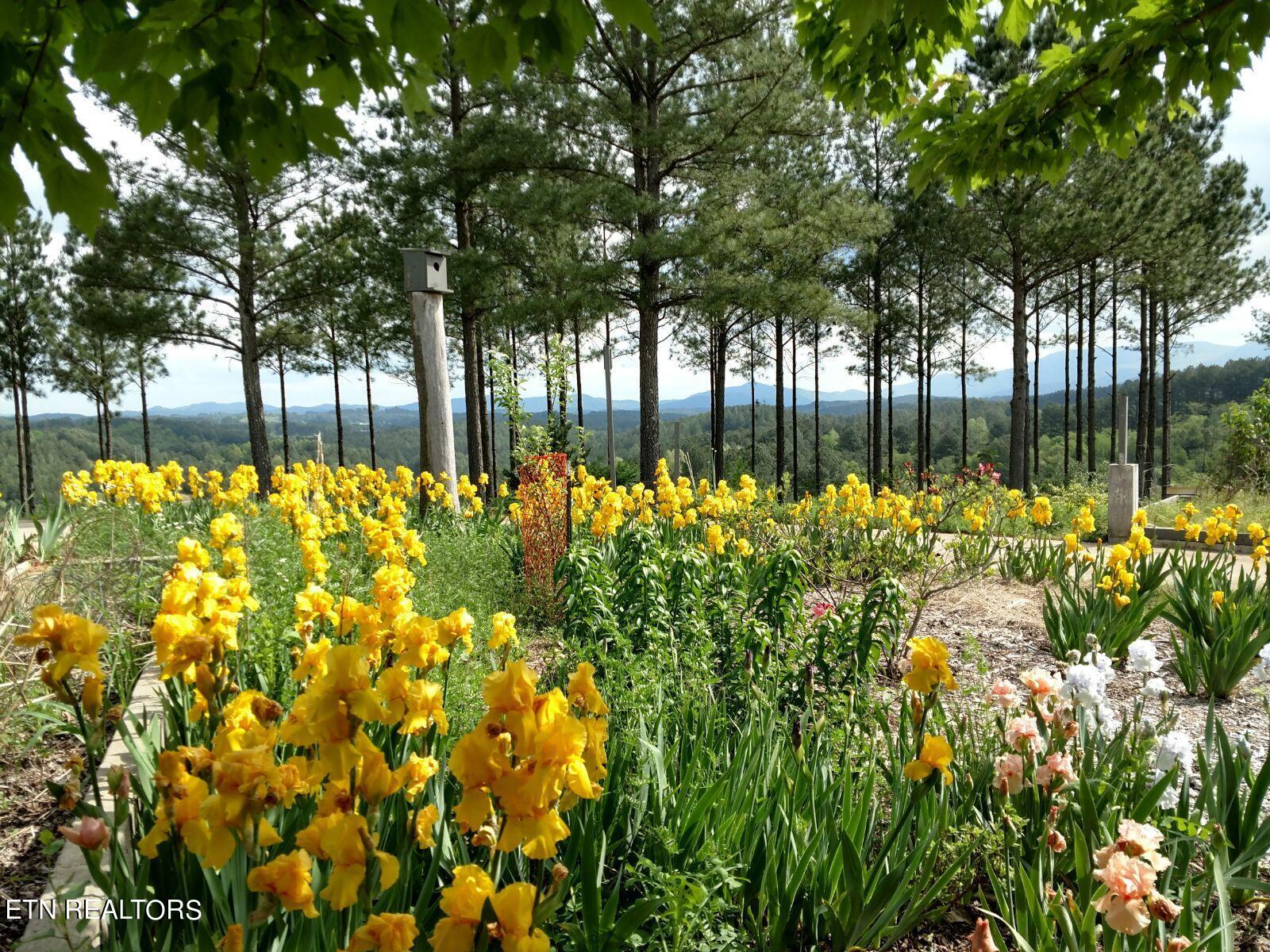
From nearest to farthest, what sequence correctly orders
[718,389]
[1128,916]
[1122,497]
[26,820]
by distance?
[1128,916] → [26,820] → [1122,497] → [718,389]

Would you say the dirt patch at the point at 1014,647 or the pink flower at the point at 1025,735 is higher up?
the pink flower at the point at 1025,735

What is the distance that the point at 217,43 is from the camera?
1.61 meters

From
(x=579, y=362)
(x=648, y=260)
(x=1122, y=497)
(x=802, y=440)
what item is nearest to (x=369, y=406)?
(x=579, y=362)

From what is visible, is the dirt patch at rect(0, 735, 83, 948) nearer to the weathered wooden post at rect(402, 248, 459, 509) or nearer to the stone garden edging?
the stone garden edging

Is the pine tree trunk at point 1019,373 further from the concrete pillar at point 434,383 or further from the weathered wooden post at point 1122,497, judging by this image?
the concrete pillar at point 434,383

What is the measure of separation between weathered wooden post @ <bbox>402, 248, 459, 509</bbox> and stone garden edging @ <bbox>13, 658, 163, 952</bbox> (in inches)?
194

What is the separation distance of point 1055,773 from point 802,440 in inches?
2109

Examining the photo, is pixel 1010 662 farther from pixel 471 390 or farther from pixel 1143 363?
pixel 1143 363

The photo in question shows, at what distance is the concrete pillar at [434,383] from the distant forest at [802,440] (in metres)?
10.6

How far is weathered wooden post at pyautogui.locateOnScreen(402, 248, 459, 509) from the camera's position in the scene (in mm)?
7430

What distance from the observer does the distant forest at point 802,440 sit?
90.9 ft

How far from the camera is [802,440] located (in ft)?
178

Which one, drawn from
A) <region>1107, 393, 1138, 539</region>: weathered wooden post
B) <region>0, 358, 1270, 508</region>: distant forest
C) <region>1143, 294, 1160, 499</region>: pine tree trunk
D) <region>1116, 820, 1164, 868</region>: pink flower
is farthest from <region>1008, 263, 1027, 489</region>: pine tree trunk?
<region>1116, 820, 1164, 868</region>: pink flower

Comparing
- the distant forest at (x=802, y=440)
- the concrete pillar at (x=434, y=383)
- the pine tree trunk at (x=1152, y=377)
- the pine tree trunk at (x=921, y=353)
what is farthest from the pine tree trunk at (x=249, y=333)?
the pine tree trunk at (x=1152, y=377)
